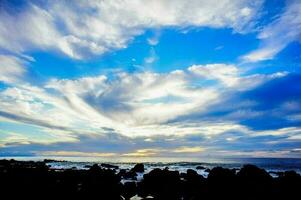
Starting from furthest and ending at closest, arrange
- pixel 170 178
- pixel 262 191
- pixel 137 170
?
1. pixel 137 170
2. pixel 170 178
3. pixel 262 191

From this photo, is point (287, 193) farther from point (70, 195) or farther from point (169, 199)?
point (70, 195)

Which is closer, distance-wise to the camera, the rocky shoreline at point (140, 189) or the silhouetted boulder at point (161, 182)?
the rocky shoreline at point (140, 189)

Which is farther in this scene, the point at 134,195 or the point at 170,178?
the point at 170,178

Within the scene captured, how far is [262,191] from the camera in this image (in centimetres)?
2291

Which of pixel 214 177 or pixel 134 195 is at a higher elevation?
pixel 214 177

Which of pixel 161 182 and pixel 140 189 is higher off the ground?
pixel 161 182

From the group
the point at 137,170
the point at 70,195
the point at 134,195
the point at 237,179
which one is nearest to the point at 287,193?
the point at 237,179

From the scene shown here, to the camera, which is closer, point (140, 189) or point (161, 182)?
point (140, 189)

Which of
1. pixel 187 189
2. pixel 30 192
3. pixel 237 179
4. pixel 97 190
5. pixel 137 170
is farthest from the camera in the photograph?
pixel 137 170

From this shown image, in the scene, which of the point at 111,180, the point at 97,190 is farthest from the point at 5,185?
the point at 111,180

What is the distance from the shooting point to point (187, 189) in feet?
96.2

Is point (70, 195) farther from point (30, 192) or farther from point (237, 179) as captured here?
point (237, 179)

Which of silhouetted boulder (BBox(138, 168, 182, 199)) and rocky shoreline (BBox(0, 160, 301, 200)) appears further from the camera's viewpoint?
silhouetted boulder (BBox(138, 168, 182, 199))

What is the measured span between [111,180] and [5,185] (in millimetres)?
8028
